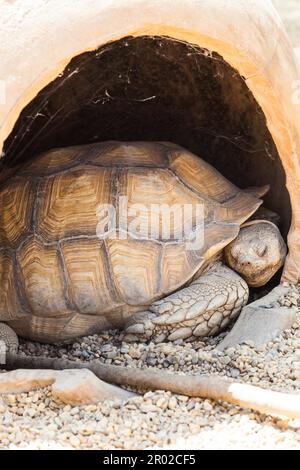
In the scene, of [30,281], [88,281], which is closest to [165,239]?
[88,281]

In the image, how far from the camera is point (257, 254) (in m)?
3.68

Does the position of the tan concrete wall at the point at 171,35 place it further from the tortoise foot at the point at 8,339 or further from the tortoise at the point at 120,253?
the tortoise foot at the point at 8,339

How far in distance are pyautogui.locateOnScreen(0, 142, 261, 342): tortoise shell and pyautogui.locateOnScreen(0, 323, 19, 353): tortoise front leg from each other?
5 cm

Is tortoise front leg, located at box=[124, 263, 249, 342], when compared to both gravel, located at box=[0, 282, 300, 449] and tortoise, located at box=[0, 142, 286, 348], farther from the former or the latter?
gravel, located at box=[0, 282, 300, 449]

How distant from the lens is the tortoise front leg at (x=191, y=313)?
339 centimetres

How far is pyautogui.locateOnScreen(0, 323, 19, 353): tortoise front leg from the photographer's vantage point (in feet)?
11.1

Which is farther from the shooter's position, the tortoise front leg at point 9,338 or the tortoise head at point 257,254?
the tortoise head at point 257,254

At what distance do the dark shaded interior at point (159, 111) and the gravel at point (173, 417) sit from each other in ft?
3.58

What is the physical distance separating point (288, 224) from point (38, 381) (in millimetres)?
1707

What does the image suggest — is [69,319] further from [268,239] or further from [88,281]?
[268,239]

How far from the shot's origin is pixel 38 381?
108 inches

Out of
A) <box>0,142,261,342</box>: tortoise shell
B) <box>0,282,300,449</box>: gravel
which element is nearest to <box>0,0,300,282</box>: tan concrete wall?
<box>0,142,261,342</box>: tortoise shell

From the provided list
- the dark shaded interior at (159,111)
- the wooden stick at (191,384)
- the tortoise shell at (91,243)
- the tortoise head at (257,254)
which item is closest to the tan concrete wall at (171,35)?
the tortoise head at (257,254)

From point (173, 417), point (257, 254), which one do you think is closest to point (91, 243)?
point (257, 254)
